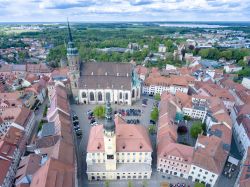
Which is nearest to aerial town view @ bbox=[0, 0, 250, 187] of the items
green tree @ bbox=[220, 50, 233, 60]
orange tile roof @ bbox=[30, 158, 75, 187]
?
orange tile roof @ bbox=[30, 158, 75, 187]

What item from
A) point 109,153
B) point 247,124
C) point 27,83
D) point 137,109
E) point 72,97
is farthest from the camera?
point 27,83

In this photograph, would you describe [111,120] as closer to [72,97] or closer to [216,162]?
[216,162]

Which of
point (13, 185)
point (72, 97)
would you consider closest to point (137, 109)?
point (72, 97)

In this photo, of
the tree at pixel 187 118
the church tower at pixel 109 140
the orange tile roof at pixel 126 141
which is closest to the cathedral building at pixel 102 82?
the tree at pixel 187 118

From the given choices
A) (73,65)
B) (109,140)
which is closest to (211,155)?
(109,140)

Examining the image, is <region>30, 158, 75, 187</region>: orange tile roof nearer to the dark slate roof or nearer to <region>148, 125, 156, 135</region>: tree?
<region>148, 125, 156, 135</region>: tree

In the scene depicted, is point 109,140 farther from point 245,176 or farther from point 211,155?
point 245,176

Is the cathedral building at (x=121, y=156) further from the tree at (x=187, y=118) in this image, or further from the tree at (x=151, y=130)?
the tree at (x=187, y=118)
